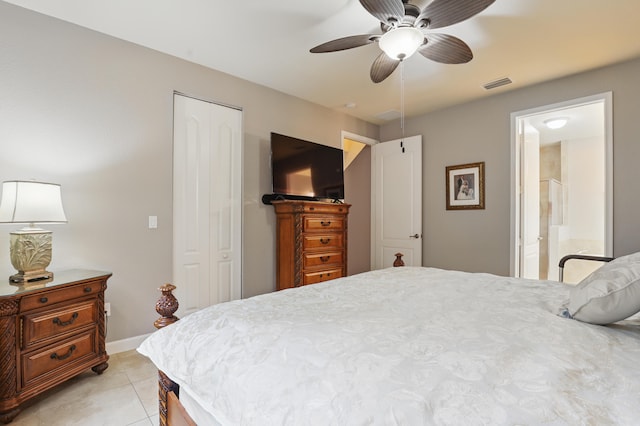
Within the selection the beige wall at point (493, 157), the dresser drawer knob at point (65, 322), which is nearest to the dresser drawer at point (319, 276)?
the beige wall at point (493, 157)

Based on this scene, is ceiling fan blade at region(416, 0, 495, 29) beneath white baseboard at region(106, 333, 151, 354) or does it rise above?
above

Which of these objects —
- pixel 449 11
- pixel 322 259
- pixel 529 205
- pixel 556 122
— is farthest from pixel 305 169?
pixel 556 122

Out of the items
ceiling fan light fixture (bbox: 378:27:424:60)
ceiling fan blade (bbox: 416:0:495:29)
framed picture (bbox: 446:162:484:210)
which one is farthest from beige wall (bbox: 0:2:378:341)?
framed picture (bbox: 446:162:484:210)

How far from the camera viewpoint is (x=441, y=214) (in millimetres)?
4281

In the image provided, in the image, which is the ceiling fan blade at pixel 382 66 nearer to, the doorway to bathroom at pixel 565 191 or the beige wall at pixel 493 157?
the beige wall at pixel 493 157

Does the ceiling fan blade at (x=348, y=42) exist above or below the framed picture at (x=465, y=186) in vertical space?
above

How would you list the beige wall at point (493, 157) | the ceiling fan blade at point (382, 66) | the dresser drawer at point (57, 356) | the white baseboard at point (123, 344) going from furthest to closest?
the beige wall at point (493, 157) < the white baseboard at point (123, 344) < the ceiling fan blade at point (382, 66) < the dresser drawer at point (57, 356)

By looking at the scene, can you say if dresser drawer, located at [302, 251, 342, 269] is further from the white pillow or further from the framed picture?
the white pillow

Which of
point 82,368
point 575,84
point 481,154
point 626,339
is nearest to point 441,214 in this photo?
point 481,154

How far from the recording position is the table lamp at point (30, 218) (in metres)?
1.91

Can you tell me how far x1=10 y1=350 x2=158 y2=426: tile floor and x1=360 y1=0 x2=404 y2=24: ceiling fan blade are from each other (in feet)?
8.61

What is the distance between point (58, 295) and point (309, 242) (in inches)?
82.3

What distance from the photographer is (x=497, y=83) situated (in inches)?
136

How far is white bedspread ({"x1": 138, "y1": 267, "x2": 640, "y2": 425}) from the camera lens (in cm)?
65
